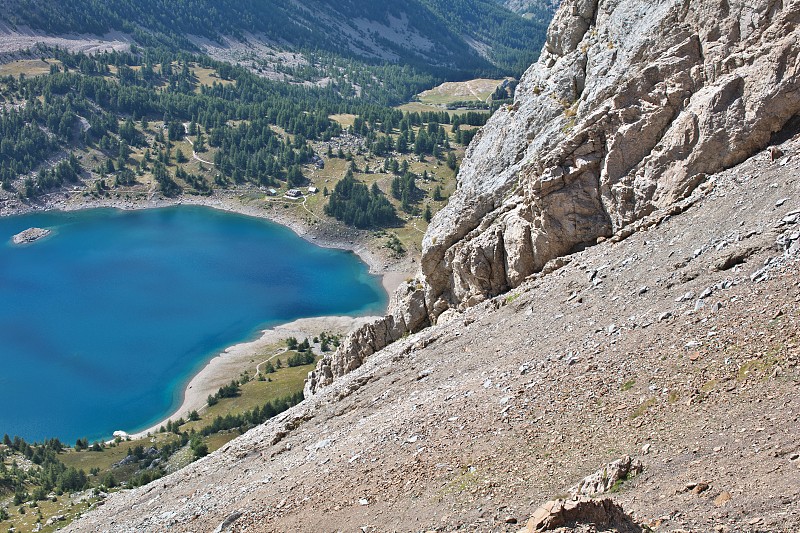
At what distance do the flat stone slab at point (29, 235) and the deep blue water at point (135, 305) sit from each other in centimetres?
228

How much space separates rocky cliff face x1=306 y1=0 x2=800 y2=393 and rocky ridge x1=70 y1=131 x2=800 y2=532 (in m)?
1.76

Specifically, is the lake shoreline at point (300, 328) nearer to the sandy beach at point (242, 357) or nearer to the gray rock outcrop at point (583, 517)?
the sandy beach at point (242, 357)

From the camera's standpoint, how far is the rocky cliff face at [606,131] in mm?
29891

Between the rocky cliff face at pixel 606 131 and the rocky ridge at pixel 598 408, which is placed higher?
the rocky cliff face at pixel 606 131

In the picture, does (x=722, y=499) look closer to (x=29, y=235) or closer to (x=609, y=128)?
(x=609, y=128)

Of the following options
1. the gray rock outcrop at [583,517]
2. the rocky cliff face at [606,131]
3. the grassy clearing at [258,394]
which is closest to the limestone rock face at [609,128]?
the rocky cliff face at [606,131]

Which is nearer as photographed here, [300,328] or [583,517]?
[583,517]

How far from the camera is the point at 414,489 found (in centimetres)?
2331

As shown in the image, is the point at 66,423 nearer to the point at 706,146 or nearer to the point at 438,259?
the point at 438,259

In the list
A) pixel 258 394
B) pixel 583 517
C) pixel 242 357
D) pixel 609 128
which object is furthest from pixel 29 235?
pixel 583 517

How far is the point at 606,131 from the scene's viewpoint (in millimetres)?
34688

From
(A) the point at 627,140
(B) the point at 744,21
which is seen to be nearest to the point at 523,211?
(A) the point at 627,140

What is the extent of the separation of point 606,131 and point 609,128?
0.20 metres

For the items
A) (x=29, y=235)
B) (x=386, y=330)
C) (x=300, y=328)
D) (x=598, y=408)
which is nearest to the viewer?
(x=598, y=408)
